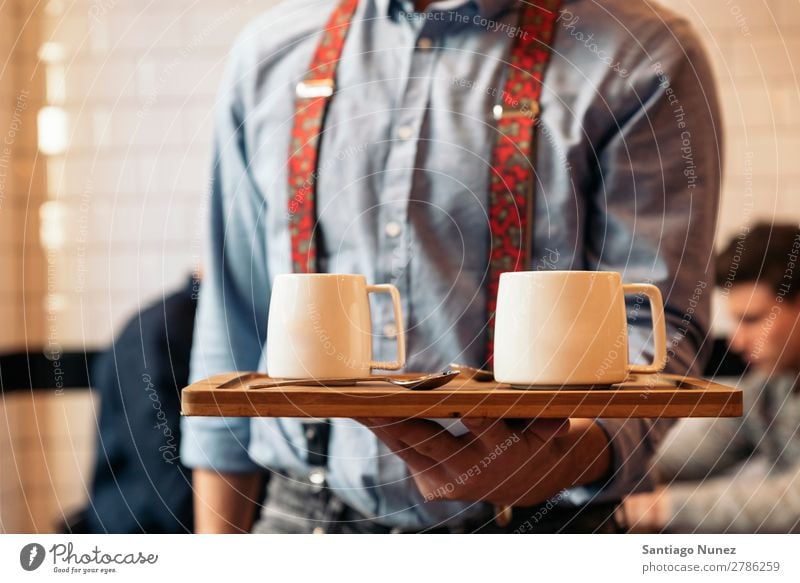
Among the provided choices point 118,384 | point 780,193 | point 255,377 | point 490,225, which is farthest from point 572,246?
point 780,193

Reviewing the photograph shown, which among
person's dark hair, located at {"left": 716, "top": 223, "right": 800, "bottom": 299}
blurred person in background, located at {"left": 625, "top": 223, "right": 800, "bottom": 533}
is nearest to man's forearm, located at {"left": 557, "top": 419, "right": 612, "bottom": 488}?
blurred person in background, located at {"left": 625, "top": 223, "right": 800, "bottom": 533}

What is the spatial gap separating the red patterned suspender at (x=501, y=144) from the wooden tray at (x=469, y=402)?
0.14 meters

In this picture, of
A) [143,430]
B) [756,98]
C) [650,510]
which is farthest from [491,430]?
[756,98]

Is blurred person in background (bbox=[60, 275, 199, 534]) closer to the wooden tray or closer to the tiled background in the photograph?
the tiled background

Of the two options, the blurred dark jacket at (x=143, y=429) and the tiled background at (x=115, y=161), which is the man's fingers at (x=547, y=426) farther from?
the tiled background at (x=115, y=161)

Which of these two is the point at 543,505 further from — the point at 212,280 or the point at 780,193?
the point at 780,193

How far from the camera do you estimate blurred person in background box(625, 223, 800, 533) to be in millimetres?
810

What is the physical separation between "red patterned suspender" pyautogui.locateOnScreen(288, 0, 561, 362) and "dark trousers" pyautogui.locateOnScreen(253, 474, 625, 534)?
8cm

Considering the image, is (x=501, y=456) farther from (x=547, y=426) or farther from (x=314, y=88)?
(x=314, y=88)

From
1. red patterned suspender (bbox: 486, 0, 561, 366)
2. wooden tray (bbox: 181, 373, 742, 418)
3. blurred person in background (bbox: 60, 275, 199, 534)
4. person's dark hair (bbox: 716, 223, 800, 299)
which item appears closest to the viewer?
wooden tray (bbox: 181, 373, 742, 418)

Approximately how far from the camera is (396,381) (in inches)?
13.5

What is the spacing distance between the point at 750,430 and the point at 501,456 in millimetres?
598

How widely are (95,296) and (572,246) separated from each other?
2.49 ft

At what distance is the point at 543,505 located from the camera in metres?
0.46
